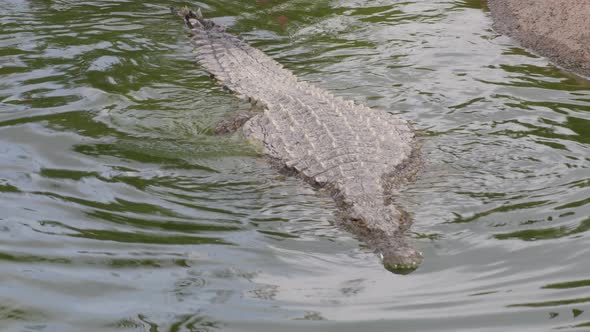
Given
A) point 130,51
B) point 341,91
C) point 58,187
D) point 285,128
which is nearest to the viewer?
point 58,187

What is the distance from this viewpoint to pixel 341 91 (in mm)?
7918

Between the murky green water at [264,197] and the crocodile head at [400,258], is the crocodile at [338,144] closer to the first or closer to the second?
the crocodile head at [400,258]

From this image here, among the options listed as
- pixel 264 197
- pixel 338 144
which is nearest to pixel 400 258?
pixel 264 197

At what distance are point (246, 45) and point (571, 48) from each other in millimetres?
3660

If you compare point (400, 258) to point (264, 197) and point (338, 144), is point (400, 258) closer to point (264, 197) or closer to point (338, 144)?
point (264, 197)

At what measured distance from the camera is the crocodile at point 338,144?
4738mm

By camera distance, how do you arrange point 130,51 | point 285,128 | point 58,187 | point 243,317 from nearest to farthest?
point 243,317
point 58,187
point 285,128
point 130,51

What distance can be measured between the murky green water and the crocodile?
0.13 m

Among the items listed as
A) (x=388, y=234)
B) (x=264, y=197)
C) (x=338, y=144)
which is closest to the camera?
(x=388, y=234)

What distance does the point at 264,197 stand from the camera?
17.4 ft

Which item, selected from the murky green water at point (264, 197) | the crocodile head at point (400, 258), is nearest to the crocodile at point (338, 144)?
the crocodile head at point (400, 258)

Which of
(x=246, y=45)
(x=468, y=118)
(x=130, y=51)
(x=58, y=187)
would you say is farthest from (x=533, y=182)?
(x=130, y=51)

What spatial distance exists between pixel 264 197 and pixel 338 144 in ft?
3.18

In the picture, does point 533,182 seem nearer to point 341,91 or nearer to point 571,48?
point 341,91
